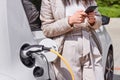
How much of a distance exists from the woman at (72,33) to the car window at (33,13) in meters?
0.12

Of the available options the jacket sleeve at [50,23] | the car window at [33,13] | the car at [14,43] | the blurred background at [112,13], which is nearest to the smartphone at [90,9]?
the jacket sleeve at [50,23]

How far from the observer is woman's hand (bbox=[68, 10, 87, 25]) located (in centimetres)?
319

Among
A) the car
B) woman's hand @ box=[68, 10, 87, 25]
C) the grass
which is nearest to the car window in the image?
woman's hand @ box=[68, 10, 87, 25]

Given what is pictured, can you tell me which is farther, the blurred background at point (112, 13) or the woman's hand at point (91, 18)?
the blurred background at point (112, 13)

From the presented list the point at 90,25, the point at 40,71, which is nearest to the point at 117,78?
the point at 90,25

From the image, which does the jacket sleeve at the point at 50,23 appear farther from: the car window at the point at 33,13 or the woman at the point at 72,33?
the car window at the point at 33,13

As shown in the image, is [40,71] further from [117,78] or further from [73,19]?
[117,78]

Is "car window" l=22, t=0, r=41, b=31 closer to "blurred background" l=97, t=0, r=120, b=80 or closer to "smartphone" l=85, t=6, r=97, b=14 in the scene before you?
"smartphone" l=85, t=6, r=97, b=14

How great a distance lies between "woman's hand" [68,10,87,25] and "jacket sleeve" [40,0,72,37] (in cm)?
4

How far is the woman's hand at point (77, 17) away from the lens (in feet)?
10.5

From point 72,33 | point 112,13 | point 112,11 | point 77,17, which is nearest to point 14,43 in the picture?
point 77,17

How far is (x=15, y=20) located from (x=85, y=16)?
2.60 feet

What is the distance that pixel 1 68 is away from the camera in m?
2.44

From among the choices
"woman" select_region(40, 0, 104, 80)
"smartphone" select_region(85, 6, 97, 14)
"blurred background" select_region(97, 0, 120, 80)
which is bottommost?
"blurred background" select_region(97, 0, 120, 80)
